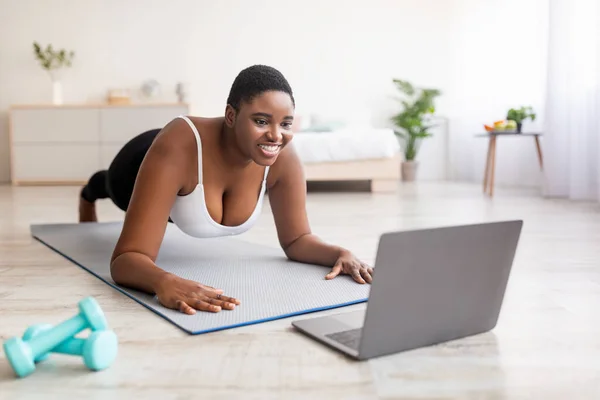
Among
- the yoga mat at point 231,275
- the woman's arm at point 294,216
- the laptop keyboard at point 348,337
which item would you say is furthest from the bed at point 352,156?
the laptop keyboard at point 348,337

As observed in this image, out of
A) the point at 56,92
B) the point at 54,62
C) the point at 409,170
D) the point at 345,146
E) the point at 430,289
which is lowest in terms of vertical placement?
the point at 409,170

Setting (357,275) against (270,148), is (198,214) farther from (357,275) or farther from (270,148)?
(357,275)

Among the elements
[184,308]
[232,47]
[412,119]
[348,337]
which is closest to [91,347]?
[184,308]

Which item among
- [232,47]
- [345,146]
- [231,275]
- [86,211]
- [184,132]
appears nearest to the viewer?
[184,132]

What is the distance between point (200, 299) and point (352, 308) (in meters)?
0.38

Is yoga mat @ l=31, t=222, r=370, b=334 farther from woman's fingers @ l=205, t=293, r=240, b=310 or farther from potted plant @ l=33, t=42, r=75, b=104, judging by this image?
potted plant @ l=33, t=42, r=75, b=104

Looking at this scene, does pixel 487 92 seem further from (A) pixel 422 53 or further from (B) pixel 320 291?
(B) pixel 320 291

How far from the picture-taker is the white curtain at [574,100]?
4.34 m

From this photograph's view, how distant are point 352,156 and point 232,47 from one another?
94.8 inches

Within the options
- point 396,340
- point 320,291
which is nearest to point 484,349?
point 396,340

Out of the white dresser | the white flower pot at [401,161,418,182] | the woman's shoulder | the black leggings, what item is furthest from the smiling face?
the white flower pot at [401,161,418,182]

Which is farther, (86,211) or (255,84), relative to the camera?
(86,211)

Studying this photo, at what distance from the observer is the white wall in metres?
6.90

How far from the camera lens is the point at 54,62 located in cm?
680
